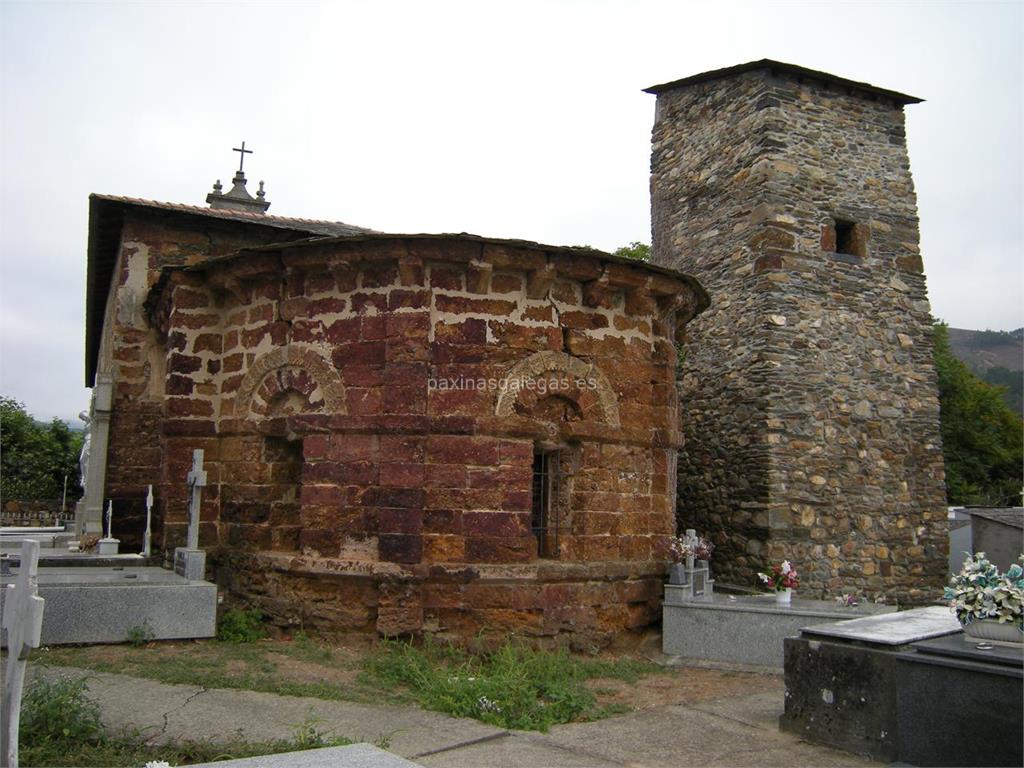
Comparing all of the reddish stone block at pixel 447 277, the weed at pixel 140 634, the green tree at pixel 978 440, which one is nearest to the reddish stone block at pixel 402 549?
the weed at pixel 140 634

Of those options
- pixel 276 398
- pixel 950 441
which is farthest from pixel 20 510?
pixel 950 441

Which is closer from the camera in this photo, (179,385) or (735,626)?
(735,626)

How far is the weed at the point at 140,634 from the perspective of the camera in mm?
7363

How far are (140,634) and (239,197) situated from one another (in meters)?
11.6

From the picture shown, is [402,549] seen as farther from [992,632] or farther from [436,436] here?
[992,632]

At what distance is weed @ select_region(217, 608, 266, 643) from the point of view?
7.94m

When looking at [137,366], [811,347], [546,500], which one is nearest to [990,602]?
[546,500]

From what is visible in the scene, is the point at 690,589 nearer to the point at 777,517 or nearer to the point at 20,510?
the point at 777,517

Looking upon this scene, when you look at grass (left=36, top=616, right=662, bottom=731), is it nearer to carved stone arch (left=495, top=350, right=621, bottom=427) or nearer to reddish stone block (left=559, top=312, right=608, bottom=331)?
carved stone arch (left=495, top=350, right=621, bottom=427)

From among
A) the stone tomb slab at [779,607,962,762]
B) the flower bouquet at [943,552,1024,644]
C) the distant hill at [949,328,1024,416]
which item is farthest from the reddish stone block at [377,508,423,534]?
the distant hill at [949,328,1024,416]

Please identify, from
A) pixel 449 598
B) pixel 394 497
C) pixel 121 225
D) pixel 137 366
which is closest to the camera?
pixel 449 598

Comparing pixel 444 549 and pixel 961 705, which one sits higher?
pixel 444 549

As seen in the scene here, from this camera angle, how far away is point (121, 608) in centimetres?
738

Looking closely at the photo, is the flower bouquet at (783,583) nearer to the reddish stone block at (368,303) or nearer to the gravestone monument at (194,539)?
the reddish stone block at (368,303)
